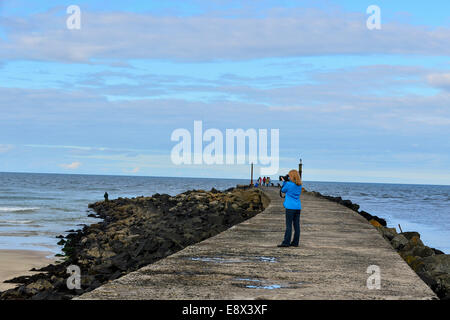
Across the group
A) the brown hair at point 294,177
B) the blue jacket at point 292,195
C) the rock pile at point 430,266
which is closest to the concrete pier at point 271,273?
the rock pile at point 430,266

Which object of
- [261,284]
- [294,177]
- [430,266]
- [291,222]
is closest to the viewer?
[261,284]

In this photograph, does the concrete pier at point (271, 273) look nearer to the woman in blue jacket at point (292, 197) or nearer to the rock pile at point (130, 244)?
the woman in blue jacket at point (292, 197)

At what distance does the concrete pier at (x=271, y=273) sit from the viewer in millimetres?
5020

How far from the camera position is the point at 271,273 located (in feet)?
20.0

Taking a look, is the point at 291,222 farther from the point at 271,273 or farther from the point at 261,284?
the point at 261,284

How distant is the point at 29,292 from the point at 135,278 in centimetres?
483

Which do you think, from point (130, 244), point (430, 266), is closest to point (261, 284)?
point (430, 266)

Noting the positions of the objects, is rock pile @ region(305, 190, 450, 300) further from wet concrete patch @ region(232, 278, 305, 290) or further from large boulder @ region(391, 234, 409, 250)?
wet concrete patch @ region(232, 278, 305, 290)

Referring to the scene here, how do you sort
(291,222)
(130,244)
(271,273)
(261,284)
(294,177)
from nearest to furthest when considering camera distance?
(261,284), (271,273), (294,177), (291,222), (130,244)

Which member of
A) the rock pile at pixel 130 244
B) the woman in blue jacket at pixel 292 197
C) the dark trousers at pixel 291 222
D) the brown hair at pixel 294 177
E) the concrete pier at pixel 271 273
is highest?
the brown hair at pixel 294 177

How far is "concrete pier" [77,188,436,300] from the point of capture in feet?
16.5
